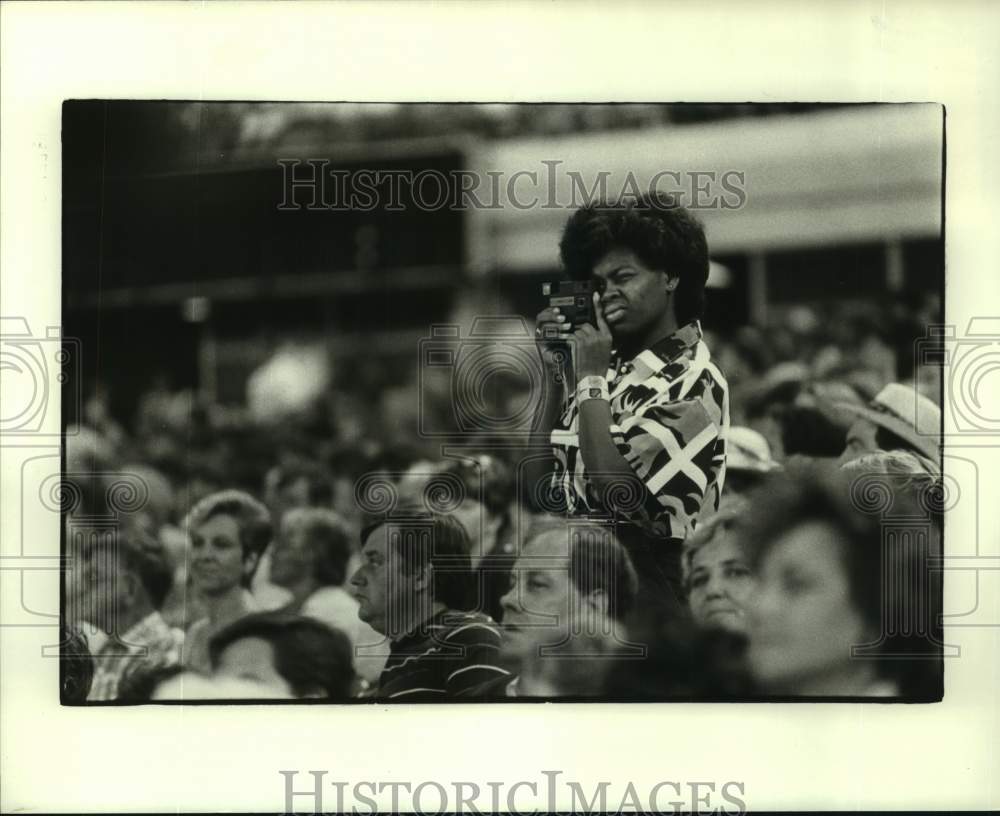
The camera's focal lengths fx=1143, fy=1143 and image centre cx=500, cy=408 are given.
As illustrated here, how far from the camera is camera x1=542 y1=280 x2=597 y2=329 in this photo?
12.4ft

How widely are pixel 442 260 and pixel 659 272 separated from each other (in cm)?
72

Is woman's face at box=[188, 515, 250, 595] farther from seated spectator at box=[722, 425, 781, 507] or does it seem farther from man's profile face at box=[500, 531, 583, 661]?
seated spectator at box=[722, 425, 781, 507]

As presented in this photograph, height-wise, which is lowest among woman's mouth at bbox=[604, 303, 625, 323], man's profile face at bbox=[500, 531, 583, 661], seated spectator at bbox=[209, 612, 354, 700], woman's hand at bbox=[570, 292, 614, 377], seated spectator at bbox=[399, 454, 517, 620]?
seated spectator at bbox=[209, 612, 354, 700]

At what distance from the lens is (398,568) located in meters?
3.78

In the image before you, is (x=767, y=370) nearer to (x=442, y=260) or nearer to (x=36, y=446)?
(x=442, y=260)

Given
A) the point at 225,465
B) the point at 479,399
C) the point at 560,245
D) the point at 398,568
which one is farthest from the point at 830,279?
the point at 225,465

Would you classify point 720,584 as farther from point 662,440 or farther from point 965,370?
point 965,370

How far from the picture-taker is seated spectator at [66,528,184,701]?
12.4ft

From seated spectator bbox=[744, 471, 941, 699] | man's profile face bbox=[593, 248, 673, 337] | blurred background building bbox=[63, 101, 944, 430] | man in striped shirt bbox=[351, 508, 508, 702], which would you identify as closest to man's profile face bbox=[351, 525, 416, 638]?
man in striped shirt bbox=[351, 508, 508, 702]

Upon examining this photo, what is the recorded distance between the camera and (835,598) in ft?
12.5

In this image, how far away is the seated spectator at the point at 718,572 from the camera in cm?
376

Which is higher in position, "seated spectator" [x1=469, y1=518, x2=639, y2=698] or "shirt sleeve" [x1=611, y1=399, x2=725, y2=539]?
"shirt sleeve" [x1=611, y1=399, x2=725, y2=539]

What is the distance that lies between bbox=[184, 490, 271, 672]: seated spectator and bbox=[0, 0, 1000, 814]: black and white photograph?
0.04ft

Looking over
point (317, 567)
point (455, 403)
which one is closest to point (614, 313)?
point (455, 403)
